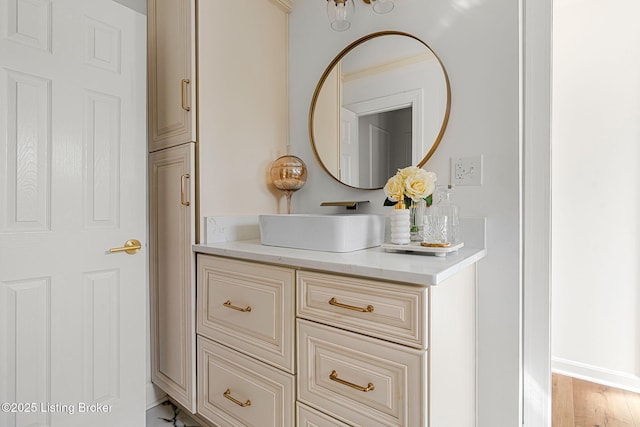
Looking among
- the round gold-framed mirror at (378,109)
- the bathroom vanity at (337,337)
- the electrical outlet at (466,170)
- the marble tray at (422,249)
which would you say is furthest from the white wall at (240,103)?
the electrical outlet at (466,170)

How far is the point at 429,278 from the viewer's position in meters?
0.80

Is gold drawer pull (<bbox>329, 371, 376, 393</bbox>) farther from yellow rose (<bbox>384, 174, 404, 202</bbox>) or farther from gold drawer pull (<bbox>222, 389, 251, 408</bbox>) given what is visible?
yellow rose (<bbox>384, 174, 404, 202</bbox>)

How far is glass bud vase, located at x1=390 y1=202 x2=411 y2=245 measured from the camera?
1212mm

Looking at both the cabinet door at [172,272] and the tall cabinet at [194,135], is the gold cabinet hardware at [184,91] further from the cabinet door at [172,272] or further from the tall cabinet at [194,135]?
the cabinet door at [172,272]

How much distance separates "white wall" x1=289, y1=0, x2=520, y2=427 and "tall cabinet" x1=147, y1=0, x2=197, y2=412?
1.08 meters

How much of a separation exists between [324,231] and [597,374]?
78.7 inches

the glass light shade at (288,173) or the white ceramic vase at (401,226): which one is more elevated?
the glass light shade at (288,173)

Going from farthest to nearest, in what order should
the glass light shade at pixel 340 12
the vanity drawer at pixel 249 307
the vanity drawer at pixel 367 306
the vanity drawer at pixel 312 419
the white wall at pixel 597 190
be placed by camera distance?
1. the white wall at pixel 597 190
2. the glass light shade at pixel 340 12
3. the vanity drawer at pixel 249 307
4. the vanity drawer at pixel 312 419
5. the vanity drawer at pixel 367 306

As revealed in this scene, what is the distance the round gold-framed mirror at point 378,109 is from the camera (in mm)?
1408

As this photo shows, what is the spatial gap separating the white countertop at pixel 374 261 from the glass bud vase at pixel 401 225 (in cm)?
6

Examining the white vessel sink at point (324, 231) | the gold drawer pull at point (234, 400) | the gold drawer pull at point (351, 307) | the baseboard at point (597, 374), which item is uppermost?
the white vessel sink at point (324, 231)

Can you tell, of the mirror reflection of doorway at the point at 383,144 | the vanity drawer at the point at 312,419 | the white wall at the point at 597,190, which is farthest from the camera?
the white wall at the point at 597,190
